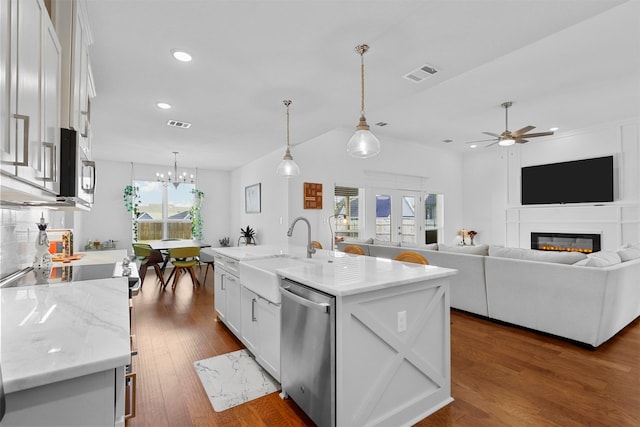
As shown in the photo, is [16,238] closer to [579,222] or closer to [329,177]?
[329,177]

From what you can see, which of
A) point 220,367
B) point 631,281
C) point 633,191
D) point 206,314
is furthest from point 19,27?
point 633,191

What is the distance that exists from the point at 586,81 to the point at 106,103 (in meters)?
5.70

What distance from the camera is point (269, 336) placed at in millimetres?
2244

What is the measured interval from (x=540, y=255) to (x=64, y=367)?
371 centimetres

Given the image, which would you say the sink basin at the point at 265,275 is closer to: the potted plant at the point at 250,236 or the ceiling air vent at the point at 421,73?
the ceiling air vent at the point at 421,73

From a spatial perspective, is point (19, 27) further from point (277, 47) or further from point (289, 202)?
point (289, 202)

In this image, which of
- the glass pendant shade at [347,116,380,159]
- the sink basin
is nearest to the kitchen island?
the sink basin

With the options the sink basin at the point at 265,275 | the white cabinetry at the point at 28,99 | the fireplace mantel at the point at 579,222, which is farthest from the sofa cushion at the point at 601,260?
the white cabinetry at the point at 28,99

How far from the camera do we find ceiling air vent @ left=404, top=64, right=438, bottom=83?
2.67 meters

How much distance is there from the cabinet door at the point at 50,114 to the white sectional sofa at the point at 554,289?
366 centimetres

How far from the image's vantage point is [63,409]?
0.75 meters

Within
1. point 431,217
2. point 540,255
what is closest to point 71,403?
point 540,255

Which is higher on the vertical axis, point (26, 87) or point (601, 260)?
point (26, 87)

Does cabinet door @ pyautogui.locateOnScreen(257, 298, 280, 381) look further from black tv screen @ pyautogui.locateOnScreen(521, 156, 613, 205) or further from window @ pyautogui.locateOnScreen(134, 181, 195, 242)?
black tv screen @ pyautogui.locateOnScreen(521, 156, 613, 205)
